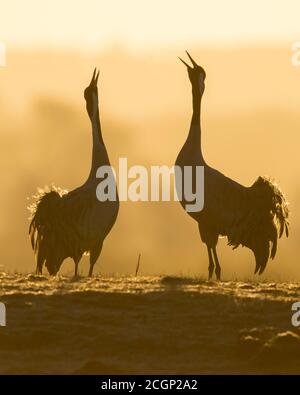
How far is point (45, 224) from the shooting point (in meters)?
37.6

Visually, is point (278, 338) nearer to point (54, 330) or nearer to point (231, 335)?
point (231, 335)

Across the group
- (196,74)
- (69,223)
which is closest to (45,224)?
(69,223)

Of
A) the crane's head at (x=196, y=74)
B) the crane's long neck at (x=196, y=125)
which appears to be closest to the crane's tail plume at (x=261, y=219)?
the crane's long neck at (x=196, y=125)

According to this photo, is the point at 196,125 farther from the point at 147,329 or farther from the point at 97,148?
the point at 147,329

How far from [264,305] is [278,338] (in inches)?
111

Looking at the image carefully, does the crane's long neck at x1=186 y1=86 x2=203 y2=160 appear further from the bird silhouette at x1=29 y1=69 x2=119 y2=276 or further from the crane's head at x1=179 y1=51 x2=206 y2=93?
the bird silhouette at x1=29 y1=69 x2=119 y2=276

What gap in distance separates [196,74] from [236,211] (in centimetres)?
419

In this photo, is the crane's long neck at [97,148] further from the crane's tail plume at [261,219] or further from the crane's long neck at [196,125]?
the crane's tail plume at [261,219]

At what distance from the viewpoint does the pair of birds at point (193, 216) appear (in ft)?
123

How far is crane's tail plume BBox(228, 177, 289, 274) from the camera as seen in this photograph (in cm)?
3809

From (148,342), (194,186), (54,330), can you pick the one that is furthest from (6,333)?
(194,186)

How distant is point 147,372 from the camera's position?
2836 centimetres
